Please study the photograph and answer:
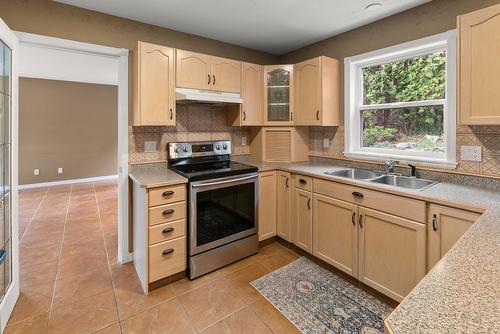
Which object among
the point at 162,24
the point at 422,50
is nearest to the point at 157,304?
the point at 162,24

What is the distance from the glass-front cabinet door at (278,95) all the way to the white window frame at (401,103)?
631 mm

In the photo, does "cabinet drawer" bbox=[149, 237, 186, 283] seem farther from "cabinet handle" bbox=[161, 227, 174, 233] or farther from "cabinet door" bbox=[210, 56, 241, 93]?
"cabinet door" bbox=[210, 56, 241, 93]

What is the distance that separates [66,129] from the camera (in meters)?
6.06

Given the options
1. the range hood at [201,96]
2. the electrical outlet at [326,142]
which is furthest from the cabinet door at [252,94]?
the electrical outlet at [326,142]

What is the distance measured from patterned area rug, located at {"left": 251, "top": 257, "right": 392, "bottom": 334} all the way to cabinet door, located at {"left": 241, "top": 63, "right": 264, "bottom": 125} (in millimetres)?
1680

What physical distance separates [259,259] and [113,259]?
1505 millimetres

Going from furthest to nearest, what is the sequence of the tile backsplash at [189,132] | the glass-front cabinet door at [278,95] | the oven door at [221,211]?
the glass-front cabinet door at [278,95]
the tile backsplash at [189,132]
the oven door at [221,211]

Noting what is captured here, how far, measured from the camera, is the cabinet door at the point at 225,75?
9.12 feet

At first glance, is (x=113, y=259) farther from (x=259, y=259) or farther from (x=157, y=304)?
(x=259, y=259)

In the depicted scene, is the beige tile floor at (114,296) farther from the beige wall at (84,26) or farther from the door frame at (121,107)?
the beige wall at (84,26)

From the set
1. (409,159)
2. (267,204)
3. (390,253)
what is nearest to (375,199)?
(390,253)

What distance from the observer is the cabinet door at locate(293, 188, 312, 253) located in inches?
103

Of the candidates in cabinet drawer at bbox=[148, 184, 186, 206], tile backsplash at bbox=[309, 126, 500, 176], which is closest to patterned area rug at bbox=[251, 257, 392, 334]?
cabinet drawer at bbox=[148, 184, 186, 206]

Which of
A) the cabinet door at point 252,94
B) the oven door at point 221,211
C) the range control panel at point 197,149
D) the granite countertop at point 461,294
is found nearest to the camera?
the granite countertop at point 461,294
